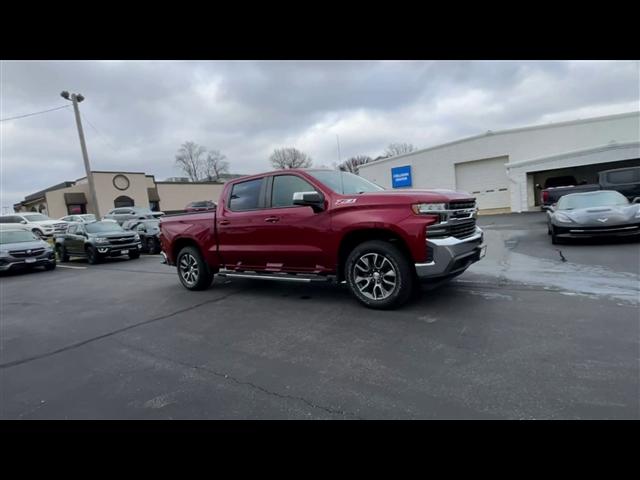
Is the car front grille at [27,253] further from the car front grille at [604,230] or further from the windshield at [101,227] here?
the car front grille at [604,230]

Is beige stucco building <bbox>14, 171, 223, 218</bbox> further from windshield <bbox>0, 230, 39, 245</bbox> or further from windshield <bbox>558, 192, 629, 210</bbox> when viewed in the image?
windshield <bbox>558, 192, 629, 210</bbox>

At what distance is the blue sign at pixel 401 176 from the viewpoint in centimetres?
2844

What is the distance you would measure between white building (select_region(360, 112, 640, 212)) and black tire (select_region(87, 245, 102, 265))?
2251 centimetres

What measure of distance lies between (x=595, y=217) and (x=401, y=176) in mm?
21203

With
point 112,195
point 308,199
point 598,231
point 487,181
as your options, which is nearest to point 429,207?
point 308,199

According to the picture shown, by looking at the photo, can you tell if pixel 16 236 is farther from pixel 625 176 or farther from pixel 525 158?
pixel 525 158

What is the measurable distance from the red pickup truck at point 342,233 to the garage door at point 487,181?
21.4m

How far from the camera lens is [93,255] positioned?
13.2 metres

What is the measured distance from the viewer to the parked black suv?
13188 millimetres

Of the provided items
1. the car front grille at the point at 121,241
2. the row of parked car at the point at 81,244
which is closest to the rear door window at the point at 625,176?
the row of parked car at the point at 81,244
